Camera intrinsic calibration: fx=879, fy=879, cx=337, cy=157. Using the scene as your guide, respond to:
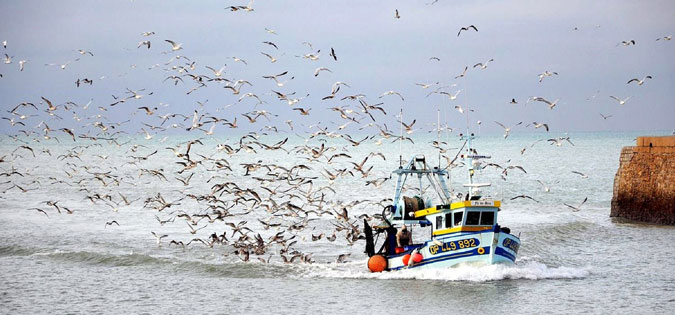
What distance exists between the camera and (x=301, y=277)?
92.2 feet

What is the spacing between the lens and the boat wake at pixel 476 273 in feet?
87.1

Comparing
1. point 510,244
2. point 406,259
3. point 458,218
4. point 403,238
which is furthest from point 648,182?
point 406,259

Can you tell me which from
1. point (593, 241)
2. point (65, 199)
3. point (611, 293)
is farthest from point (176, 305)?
point (65, 199)

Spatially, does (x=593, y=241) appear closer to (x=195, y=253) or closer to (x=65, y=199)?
(x=195, y=253)

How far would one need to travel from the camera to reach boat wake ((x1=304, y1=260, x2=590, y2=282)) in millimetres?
26562

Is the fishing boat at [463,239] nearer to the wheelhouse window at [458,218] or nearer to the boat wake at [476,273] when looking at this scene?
the wheelhouse window at [458,218]

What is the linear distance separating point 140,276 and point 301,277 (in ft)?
17.6

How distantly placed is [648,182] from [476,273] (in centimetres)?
1612

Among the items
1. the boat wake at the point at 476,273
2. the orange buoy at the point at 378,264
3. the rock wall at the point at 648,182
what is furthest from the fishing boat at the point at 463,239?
the rock wall at the point at 648,182

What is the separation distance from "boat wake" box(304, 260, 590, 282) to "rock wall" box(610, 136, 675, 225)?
1158 centimetres

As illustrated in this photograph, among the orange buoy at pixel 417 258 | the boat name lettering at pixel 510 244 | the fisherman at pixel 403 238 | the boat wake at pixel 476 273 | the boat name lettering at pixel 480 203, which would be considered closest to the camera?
the boat name lettering at pixel 480 203

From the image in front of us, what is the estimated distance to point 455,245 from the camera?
26.7 metres

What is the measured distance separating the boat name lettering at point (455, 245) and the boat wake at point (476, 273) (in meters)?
0.59

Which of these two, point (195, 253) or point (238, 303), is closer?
point (238, 303)
